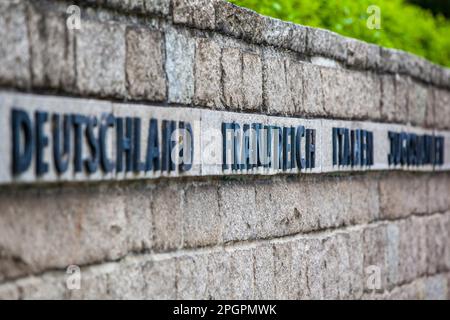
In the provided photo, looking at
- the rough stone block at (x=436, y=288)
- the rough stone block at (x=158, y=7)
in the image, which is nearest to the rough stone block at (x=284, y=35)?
the rough stone block at (x=158, y=7)

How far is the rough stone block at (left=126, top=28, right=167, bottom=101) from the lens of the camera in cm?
405

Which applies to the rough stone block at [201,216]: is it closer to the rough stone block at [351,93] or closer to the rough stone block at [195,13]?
the rough stone block at [195,13]

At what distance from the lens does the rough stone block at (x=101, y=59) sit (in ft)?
12.2

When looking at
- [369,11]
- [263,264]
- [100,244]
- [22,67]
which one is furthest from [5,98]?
[369,11]

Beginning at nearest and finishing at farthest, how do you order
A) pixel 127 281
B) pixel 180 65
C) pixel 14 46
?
pixel 14 46, pixel 127 281, pixel 180 65

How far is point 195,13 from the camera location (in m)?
4.55

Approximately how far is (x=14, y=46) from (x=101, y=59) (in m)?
0.55

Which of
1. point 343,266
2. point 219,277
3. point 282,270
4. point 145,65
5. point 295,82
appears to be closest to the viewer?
point 145,65

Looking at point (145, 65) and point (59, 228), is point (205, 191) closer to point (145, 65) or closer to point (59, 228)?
point (145, 65)

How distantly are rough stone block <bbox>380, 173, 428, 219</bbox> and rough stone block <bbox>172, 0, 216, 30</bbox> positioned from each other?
279 centimetres

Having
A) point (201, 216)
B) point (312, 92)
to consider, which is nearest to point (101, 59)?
point (201, 216)

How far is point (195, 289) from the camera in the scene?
4.48 meters

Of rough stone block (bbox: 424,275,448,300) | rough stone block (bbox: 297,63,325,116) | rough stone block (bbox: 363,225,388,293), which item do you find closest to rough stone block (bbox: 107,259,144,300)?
rough stone block (bbox: 297,63,325,116)
